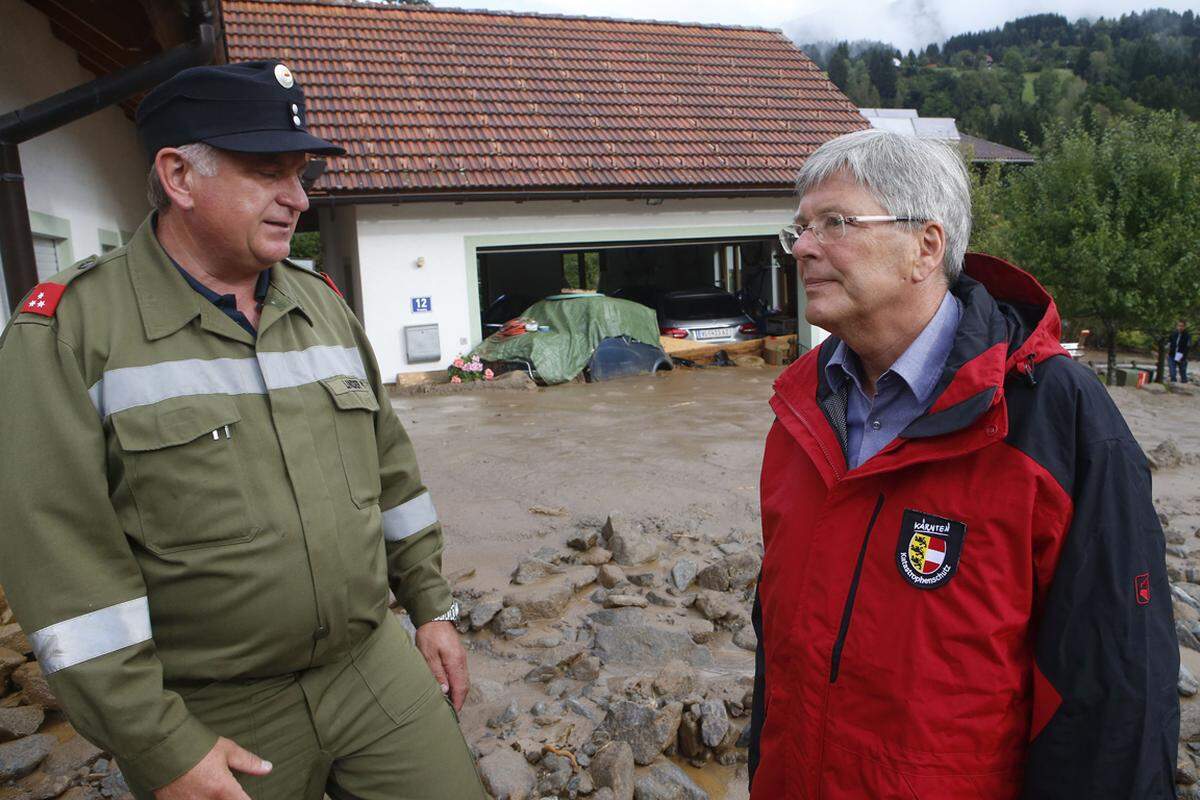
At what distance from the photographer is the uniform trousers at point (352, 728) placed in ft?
6.09

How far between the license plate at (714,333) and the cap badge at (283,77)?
43.5ft

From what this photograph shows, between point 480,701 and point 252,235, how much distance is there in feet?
7.16

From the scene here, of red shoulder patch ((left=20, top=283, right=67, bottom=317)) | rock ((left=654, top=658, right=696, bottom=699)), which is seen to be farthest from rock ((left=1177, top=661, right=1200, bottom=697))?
red shoulder patch ((left=20, top=283, right=67, bottom=317))

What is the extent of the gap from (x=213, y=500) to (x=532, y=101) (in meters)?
14.3

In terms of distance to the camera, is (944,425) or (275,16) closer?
(944,425)

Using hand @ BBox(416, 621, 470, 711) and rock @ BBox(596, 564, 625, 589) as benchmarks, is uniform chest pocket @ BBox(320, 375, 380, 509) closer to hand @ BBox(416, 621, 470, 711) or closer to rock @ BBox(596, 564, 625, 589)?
hand @ BBox(416, 621, 470, 711)

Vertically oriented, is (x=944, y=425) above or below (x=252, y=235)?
below

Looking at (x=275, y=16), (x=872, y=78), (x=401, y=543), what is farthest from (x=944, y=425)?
(x=872, y=78)

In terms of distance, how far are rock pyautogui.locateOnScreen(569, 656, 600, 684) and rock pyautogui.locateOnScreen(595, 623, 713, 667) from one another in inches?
5.2

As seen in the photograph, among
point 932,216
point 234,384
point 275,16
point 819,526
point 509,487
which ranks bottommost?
point 509,487

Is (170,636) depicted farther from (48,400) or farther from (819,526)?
(819,526)

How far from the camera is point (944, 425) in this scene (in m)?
1.55

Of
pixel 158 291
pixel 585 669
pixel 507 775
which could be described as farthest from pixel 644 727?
pixel 158 291

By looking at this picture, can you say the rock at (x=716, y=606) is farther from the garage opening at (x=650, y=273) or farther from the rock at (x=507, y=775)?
the garage opening at (x=650, y=273)
